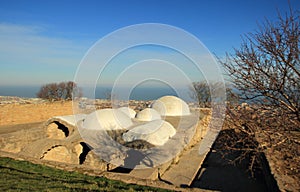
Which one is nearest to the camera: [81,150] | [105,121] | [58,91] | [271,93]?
[271,93]

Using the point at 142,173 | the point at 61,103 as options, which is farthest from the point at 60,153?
the point at 61,103

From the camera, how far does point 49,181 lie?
6.29m

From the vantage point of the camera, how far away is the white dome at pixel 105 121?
14.8 m

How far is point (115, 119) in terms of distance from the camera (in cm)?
1584

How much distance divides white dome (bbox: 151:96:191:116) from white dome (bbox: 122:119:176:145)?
10.1 metres

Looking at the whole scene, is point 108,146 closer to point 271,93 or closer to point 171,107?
point 271,93

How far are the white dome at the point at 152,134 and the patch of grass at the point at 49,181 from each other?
622 cm

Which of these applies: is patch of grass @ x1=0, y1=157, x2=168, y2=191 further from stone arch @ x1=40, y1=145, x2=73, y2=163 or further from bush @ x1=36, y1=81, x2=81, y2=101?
bush @ x1=36, y1=81, x2=81, y2=101

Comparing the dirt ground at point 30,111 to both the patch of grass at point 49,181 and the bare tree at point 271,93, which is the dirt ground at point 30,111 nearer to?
the patch of grass at point 49,181

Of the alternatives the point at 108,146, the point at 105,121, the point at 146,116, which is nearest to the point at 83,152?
the point at 108,146

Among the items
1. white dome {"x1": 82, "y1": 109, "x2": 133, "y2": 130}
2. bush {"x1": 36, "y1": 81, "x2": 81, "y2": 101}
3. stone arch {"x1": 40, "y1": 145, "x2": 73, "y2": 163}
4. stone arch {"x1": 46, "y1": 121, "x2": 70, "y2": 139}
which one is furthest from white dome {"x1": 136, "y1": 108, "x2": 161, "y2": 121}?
bush {"x1": 36, "y1": 81, "x2": 81, "y2": 101}

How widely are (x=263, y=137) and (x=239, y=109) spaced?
2.65 feet

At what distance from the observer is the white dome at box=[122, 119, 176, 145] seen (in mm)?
13414

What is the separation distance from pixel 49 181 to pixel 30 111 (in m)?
Answer: 14.9
